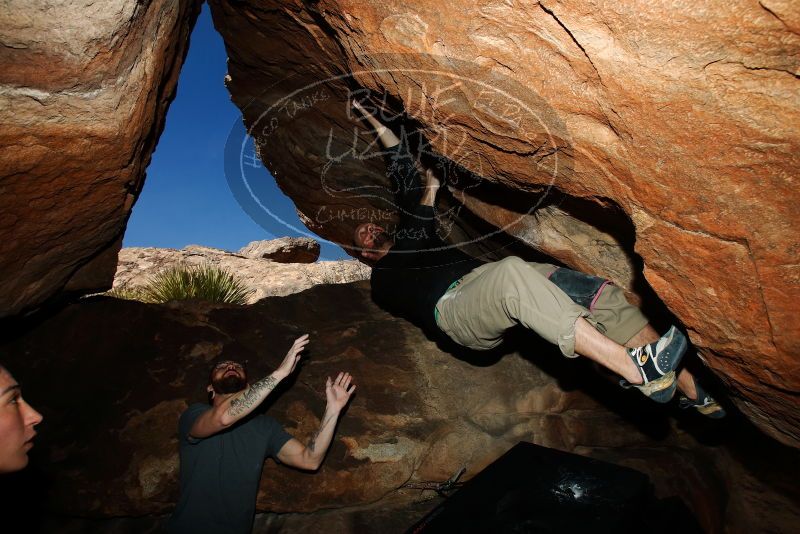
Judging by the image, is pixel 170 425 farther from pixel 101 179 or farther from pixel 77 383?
pixel 101 179

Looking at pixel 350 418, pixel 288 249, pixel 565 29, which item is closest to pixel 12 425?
pixel 350 418

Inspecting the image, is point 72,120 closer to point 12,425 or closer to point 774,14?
point 12,425

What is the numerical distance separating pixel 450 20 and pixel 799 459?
15.2 feet

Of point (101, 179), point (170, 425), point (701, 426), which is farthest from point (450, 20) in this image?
point (701, 426)

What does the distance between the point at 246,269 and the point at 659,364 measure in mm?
9184

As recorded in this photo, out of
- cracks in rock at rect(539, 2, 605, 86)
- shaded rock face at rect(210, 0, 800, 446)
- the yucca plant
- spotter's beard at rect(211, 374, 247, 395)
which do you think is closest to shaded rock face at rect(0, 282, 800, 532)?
spotter's beard at rect(211, 374, 247, 395)

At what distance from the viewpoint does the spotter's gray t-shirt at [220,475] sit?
3.03m

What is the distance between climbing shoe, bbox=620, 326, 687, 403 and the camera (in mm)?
2273

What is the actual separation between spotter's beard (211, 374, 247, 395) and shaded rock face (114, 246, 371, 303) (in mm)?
5026

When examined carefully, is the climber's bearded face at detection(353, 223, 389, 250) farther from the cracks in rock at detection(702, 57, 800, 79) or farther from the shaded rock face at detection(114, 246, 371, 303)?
the shaded rock face at detection(114, 246, 371, 303)

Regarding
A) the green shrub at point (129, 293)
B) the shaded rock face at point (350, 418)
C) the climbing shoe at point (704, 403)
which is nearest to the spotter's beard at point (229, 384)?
the shaded rock face at point (350, 418)

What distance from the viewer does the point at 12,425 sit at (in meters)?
1.62

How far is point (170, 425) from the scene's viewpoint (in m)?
3.51

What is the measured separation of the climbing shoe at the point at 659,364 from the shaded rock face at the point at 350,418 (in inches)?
74.4
